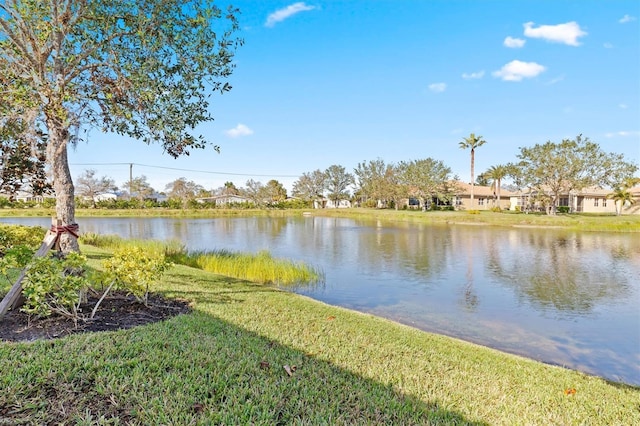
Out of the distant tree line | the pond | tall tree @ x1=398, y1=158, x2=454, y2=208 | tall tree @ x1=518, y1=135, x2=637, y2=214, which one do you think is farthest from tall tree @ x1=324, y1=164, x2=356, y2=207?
the pond

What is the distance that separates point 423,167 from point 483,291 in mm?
49364

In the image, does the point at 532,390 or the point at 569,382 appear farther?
the point at 569,382

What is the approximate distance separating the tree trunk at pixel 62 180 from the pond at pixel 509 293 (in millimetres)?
6015

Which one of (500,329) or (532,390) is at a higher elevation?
(532,390)

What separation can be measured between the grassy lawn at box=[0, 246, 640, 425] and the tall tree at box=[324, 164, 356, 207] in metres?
75.5

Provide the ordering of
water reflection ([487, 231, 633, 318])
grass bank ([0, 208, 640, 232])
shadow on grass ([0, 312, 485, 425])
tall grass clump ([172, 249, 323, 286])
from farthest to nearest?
grass bank ([0, 208, 640, 232])
tall grass clump ([172, 249, 323, 286])
water reflection ([487, 231, 633, 318])
shadow on grass ([0, 312, 485, 425])

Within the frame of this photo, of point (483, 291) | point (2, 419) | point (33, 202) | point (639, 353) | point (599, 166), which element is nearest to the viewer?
point (2, 419)

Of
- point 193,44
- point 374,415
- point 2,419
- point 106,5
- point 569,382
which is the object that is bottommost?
point 569,382

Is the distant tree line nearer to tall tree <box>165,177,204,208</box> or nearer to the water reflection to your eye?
tall tree <box>165,177,204,208</box>

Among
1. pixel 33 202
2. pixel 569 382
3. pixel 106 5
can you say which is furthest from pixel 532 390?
pixel 33 202

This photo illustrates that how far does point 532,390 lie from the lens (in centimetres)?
389

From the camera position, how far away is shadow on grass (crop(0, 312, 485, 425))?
109 inches

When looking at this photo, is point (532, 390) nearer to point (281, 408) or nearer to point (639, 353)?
point (281, 408)

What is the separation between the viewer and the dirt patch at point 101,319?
435cm
